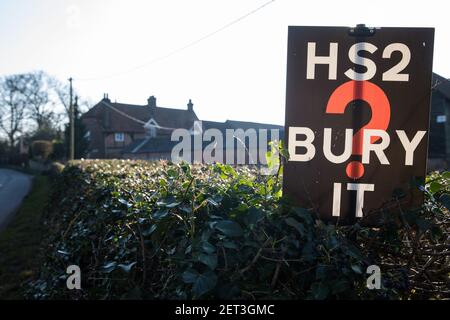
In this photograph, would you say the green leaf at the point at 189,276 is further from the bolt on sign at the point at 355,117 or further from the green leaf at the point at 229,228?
the bolt on sign at the point at 355,117

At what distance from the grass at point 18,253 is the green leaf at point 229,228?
3.92 meters

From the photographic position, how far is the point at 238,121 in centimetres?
863

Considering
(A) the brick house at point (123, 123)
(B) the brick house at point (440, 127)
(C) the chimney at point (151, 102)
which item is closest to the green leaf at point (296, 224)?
(B) the brick house at point (440, 127)

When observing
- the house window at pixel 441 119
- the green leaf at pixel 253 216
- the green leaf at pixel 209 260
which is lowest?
the green leaf at pixel 209 260

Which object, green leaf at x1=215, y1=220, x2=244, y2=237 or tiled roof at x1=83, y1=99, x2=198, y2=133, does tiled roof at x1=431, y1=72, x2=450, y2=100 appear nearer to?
green leaf at x1=215, y1=220, x2=244, y2=237

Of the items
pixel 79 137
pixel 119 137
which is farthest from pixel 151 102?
pixel 79 137

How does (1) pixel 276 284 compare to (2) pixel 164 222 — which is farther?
(2) pixel 164 222

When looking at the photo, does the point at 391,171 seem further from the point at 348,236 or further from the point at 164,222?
the point at 164,222

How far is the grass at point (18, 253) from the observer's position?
4688mm

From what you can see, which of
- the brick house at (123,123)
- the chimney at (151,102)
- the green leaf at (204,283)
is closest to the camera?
the green leaf at (204,283)

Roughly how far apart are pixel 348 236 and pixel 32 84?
57.8 m

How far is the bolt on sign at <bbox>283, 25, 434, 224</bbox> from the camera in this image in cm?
194
